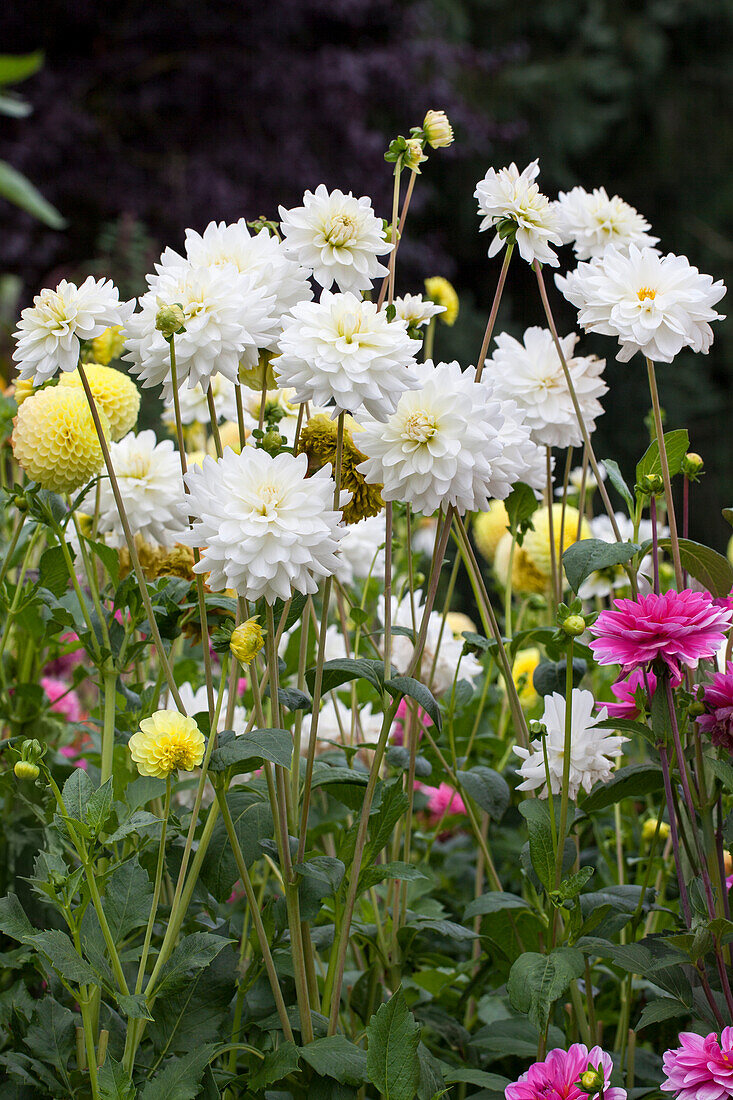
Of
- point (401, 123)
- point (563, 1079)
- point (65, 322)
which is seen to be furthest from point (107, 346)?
point (401, 123)

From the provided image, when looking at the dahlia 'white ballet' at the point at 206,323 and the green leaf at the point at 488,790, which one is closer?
the dahlia 'white ballet' at the point at 206,323

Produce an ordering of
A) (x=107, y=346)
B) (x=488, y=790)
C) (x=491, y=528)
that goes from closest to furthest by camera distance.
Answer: (x=488, y=790) < (x=107, y=346) < (x=491, y=528)

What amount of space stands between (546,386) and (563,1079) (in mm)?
467

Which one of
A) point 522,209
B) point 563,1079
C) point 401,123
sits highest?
point 401,123

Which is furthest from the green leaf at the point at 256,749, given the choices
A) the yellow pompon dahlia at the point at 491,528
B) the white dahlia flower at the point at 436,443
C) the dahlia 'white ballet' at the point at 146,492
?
the yellow pompon dahlia at the point at 491,528

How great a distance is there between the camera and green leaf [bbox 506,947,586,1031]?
0.60m

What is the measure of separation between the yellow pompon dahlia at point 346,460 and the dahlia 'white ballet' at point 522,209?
16cm

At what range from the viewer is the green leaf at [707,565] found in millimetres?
712

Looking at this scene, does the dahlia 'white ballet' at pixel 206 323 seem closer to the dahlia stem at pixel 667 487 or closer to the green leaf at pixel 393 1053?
the dahlia stem at pixel 667 487

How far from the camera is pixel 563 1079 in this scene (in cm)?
62

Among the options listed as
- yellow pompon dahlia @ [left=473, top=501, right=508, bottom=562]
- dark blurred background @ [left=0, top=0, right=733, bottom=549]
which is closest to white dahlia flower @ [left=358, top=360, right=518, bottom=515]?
yellow pompon dahlia @ [left=473, top=501, right=508, bottom=562]

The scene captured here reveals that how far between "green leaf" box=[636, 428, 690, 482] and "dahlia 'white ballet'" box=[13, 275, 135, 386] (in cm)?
33

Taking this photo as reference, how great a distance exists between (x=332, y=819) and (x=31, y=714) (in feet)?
0.93

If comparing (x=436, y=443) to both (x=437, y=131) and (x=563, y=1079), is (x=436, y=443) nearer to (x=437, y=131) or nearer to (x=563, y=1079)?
(x=437, y=131)
